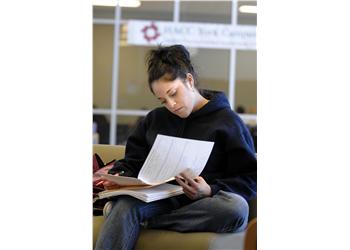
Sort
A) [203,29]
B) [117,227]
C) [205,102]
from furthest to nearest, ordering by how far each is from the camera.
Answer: [203,29] < [205,102] < [117,227]

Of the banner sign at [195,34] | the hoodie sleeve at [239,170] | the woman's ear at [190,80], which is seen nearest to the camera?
the hoodie sleeve at [239,170]

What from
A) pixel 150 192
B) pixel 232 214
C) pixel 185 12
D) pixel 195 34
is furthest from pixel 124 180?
pixel 185 12

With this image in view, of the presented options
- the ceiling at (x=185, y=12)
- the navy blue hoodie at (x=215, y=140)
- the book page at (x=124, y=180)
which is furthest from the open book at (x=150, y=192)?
the ceiling at (x=185, y=12)

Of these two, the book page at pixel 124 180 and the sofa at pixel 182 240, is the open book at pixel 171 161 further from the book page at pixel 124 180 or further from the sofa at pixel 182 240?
the sofa at pixel 182 240

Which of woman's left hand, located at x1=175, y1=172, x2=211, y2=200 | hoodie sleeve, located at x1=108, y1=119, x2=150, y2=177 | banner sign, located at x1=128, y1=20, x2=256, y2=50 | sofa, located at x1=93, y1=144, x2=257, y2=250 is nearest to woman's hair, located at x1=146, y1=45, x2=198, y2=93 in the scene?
hoodie sleeve, located at x1=108, y1=119, x2=150, y2=177

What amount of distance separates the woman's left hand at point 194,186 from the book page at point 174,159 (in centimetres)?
4

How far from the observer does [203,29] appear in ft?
20.1

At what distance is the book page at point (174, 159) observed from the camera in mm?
1516

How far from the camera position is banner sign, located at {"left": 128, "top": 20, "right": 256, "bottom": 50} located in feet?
20.1

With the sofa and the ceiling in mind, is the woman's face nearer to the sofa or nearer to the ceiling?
the sofa

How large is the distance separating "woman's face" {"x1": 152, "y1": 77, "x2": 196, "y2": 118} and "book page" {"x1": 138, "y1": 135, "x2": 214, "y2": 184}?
0.18m
